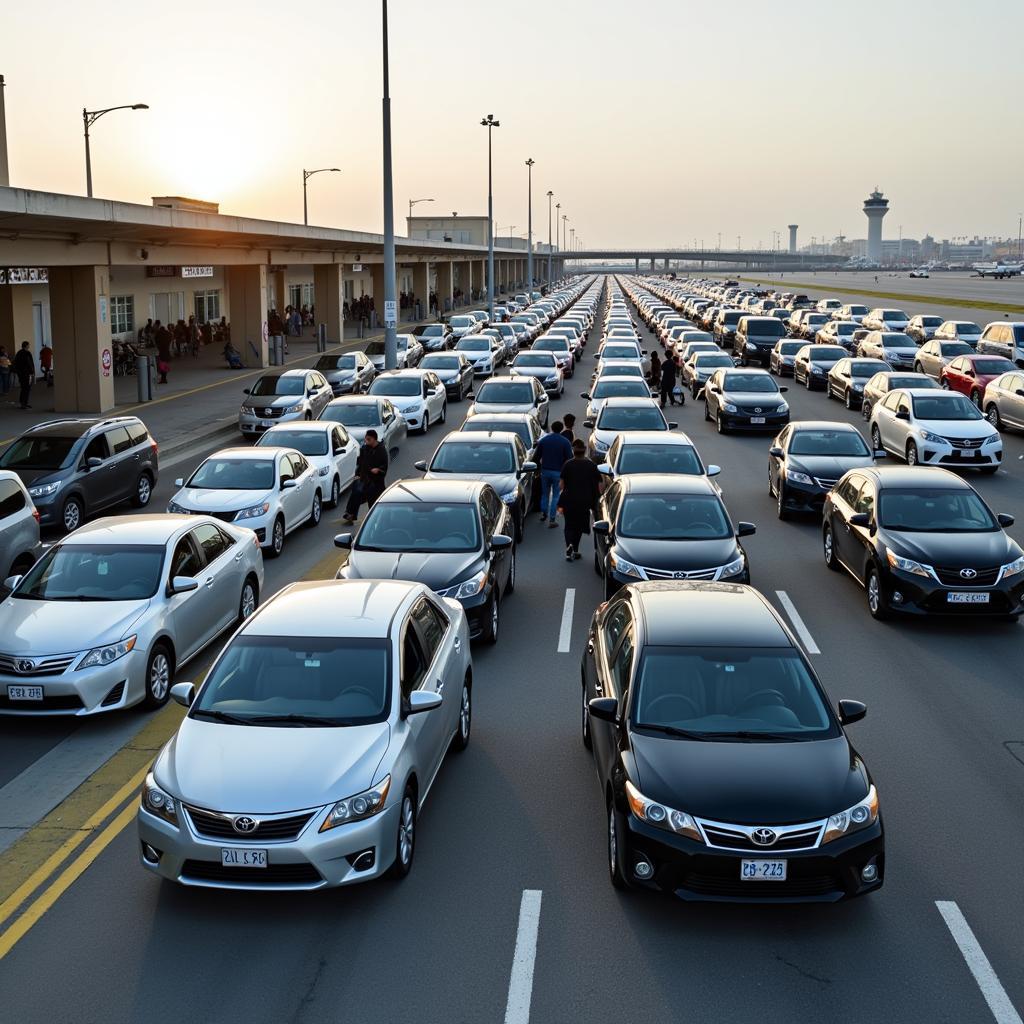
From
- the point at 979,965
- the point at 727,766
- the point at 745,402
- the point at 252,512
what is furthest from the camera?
the point at 745,402

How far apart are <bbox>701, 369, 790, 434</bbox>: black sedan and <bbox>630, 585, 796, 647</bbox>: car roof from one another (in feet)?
65.0

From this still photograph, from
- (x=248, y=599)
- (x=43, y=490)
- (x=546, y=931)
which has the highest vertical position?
(x=43, y=490)

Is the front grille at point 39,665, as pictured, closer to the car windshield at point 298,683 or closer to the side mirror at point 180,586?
the side mirror at point 180,586

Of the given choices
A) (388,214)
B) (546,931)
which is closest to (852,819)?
(546,931)

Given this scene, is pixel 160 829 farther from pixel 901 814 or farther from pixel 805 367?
pixel 805 367

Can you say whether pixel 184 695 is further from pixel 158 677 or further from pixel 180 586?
pixel 180 586

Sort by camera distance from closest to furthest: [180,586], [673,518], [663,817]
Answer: [663,817], [180,586], [673,518]

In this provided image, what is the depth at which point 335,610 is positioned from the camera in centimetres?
898

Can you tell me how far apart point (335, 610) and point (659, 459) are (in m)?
9.83

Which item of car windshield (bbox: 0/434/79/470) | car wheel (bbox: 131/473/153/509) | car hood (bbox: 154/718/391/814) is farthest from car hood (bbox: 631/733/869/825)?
car wheel (bbox: 131/473/153/509)

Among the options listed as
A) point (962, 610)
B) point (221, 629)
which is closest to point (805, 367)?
point (962, 610)

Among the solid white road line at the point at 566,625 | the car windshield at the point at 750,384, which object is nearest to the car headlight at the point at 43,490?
the solid white road line at the point at 566,625

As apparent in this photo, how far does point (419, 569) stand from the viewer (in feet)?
41.0

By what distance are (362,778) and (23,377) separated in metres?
27.8
